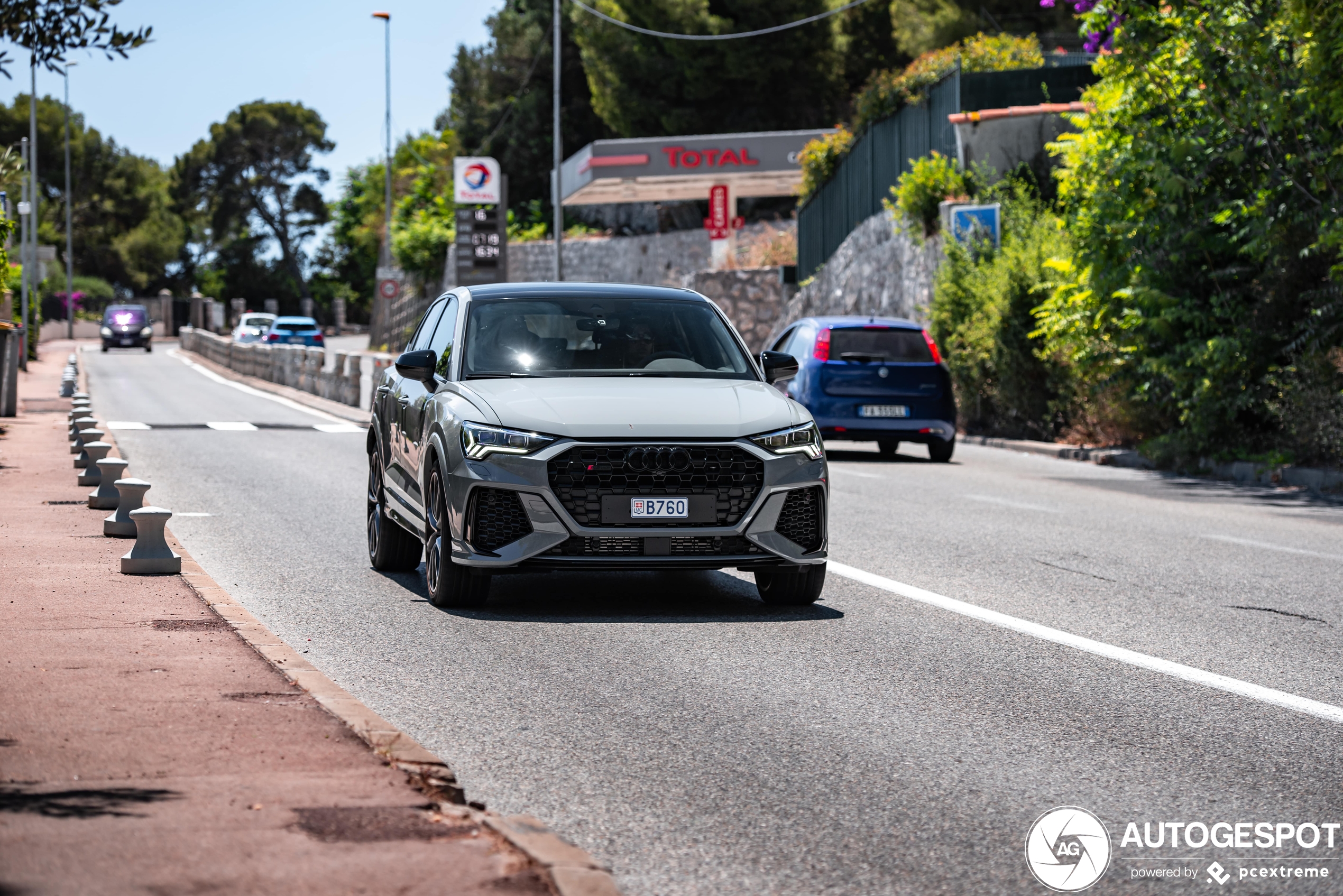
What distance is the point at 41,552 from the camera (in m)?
10.2

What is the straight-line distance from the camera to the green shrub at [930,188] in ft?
100

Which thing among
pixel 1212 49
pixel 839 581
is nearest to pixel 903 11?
pixel 1212 49

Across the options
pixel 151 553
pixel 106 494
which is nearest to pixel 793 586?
pixel 151 553

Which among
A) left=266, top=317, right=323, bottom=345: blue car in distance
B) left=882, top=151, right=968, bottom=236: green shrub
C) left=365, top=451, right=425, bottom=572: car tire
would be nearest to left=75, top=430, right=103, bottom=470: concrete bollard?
left=365, top=451, right=425, bottom=572: car tire

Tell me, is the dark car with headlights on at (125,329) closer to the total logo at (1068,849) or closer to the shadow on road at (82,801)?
the shadow on road at (82,801)

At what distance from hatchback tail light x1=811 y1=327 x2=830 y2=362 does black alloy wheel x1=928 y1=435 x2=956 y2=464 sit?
5.35 feet

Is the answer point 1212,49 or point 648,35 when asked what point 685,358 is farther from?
point 648,35

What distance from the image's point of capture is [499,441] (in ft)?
28.0

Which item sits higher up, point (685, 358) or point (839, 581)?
point (685, 358)

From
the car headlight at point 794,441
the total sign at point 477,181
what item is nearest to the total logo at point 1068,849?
the car headlight at point 794,441

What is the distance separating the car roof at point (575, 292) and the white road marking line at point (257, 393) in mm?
18284

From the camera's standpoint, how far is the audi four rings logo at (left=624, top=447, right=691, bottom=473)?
8445mm

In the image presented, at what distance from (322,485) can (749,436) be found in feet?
28.5

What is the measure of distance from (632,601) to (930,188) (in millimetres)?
22842
